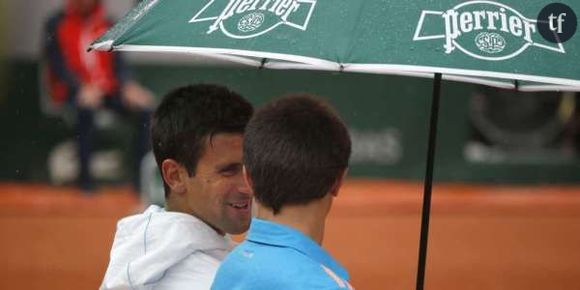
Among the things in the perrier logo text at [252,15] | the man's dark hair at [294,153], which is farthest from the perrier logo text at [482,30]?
the man's dark hair at [294,153]

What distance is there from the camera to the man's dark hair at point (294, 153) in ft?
7.30

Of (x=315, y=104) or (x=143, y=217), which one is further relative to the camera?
(x=143, y=217)

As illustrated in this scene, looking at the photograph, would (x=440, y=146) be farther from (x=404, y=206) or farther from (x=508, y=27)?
(x=508, y=27)

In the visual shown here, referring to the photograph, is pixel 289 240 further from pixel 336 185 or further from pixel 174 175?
pixel 174 175

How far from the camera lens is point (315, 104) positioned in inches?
91.6

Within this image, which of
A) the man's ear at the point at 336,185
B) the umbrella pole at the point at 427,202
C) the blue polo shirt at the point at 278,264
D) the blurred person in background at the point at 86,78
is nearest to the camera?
the blue polo shirt at the point at 278,264

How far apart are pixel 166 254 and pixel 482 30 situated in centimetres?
80

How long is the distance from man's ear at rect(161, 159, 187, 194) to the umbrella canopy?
0.80 feet

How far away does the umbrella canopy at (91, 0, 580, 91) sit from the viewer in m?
2.72

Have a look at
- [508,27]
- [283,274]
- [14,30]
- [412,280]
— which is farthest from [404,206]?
[283,274]

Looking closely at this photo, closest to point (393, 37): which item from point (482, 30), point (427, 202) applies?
point (482, 30)

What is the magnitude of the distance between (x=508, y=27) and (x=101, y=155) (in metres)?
9.05

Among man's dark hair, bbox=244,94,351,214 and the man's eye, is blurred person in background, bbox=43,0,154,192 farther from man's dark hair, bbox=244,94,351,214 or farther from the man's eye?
man's dark hair, bbox=244,94,351,214
